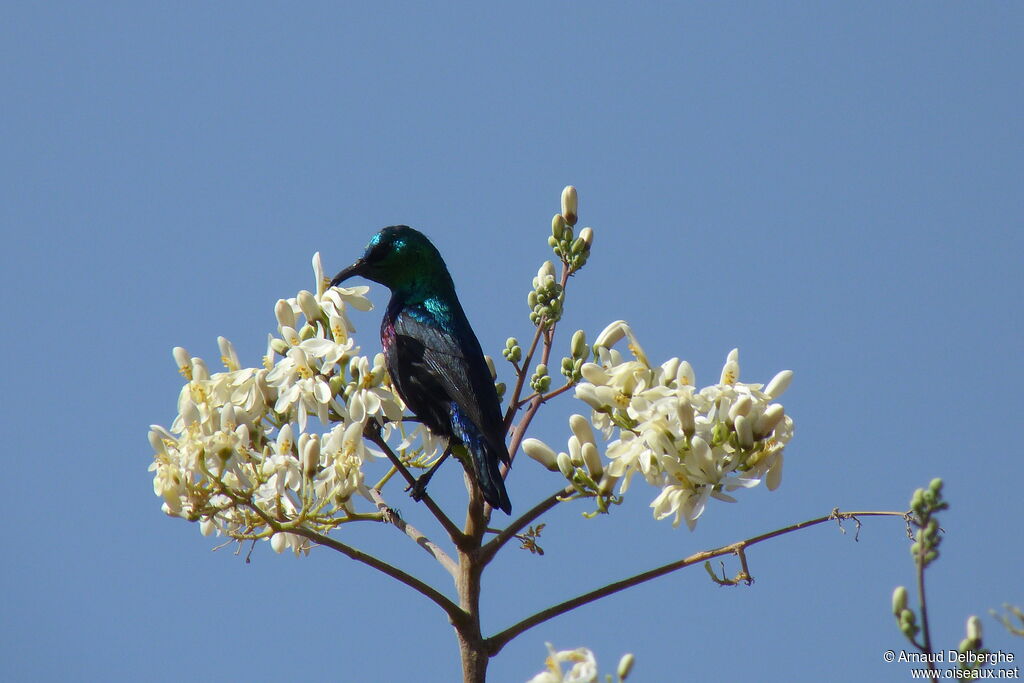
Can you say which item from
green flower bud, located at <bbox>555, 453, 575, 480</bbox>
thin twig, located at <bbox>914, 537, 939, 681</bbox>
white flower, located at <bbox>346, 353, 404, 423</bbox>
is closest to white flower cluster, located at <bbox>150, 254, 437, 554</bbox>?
white flower, located at <bbox>346, 353, 404, 423</bbox>

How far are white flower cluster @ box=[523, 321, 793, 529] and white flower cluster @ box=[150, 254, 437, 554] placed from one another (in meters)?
0.84

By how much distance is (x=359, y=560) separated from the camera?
15.6 ft

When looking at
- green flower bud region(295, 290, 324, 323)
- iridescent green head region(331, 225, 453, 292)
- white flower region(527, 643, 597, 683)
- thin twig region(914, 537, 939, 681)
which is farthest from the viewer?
iridescent green head region(331, 225, 453, 292)

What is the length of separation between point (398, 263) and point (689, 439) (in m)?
3.59

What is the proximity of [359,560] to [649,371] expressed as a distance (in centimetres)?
129

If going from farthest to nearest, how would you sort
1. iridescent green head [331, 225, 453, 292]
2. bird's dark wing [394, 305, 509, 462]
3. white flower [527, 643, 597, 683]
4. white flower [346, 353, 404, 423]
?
iridescent green head [331, 225, 453, 292] → bird's dark wing [394, 305, 509, 462] → white flower [346, 353, 404, 423] → white flower [527, 643, 597, 683]

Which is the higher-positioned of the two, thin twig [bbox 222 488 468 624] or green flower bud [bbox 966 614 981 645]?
thin twig [bbox 222 488 468 624]

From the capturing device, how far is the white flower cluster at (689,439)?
480cm

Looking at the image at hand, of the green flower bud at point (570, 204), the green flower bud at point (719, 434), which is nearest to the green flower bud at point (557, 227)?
the green flower bud at point (570, 204)

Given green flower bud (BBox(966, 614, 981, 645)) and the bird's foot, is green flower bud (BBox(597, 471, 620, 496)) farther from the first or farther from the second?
green flower bud (BBox(966, 614, 981, 645))

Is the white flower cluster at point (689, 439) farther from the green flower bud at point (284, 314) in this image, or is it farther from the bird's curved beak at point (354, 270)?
the bird's curved beak at point (354, 270)

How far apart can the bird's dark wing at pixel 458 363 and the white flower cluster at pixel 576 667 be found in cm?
195

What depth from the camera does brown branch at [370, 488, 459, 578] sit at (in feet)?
16.9

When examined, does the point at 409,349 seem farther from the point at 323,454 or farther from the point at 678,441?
the point at 678,441
